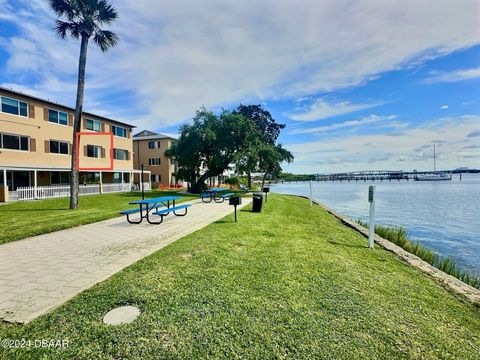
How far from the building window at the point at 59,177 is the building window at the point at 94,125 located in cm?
497

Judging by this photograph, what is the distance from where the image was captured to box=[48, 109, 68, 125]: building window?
857 inches

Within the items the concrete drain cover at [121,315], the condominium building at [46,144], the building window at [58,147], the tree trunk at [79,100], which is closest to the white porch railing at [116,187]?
the condominium building at [46,144]

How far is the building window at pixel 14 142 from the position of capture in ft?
61.1

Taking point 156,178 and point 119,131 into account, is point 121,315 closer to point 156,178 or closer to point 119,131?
point 119,131

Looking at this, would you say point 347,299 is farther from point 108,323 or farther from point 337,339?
point 108,323

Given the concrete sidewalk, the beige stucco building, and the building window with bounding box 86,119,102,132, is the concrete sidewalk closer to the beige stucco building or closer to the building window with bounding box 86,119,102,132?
the building window with bounding box 86,119,102,132

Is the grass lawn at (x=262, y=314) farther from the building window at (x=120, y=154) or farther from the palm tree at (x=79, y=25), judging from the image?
the building window at (x=120, y=154)

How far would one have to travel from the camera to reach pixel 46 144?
21.4 meters

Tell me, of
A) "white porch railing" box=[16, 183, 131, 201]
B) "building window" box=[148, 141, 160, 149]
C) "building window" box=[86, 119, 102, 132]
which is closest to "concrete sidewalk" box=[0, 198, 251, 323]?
"white porch railing" box=[16, 183, 131, 201]

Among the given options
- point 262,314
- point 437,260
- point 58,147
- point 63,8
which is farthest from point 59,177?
point 437,260

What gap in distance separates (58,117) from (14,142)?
13.9 ft

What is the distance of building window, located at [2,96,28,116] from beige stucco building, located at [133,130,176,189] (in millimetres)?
20030

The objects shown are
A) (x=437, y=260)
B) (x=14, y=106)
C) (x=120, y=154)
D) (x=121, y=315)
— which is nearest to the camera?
(x=121, y=315)

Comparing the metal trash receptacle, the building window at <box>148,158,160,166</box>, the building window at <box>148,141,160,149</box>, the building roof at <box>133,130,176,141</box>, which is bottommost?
the metal trash receptacle
